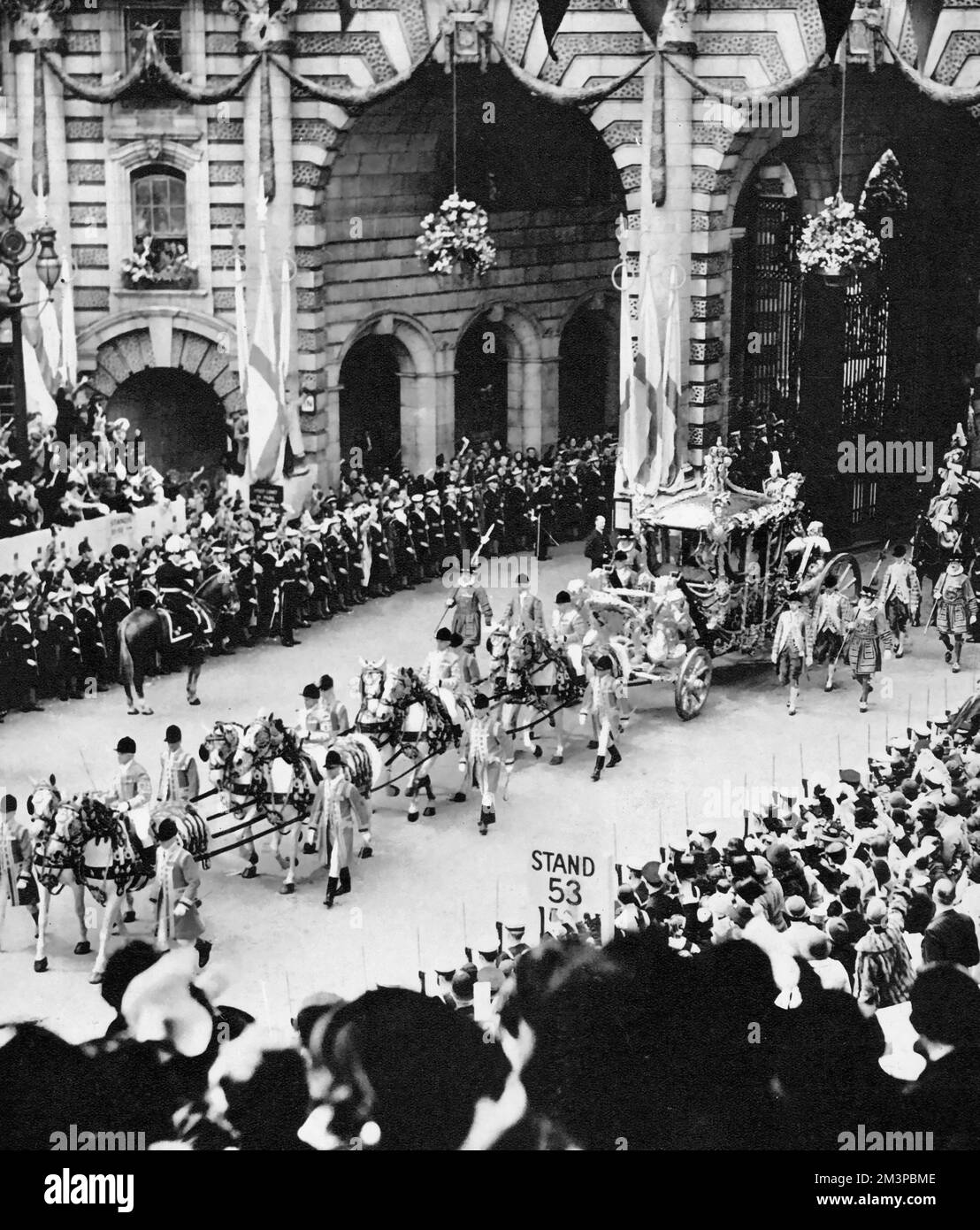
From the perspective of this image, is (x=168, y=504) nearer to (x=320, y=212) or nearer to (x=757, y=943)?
(x=320, y=212)

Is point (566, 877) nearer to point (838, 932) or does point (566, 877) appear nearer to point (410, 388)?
point (838, 932)

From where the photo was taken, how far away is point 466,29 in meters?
30.7

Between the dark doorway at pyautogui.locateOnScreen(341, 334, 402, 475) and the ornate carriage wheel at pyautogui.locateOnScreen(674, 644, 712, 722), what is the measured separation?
36.1 feet

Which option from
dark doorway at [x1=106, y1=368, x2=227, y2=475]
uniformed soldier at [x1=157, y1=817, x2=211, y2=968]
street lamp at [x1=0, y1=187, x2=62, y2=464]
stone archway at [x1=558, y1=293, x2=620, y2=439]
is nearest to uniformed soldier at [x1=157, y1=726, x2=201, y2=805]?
uniformed soldier at [x1=157, y1=817, x2=211, y2=968]

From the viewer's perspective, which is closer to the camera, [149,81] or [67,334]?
[149,81]

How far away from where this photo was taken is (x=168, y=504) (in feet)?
97.7

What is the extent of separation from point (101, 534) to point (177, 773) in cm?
858

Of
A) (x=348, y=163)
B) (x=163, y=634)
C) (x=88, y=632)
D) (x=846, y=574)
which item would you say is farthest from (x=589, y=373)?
(x=163, y=634)

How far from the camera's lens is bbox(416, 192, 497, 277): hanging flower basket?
32125 mm

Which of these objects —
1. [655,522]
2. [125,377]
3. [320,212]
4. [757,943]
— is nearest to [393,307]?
[320,212]

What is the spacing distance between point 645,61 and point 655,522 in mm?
6895

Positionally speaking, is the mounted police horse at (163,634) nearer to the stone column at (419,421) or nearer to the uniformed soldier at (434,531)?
the uniformed soldier at (434,531)

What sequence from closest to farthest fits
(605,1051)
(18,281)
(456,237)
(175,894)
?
(605,1051) → (175,894) → (18,281) → (456,237)

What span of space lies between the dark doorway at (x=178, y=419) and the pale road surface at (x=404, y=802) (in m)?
5.20
